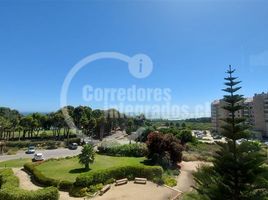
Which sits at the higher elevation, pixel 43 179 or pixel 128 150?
pixel 128 150

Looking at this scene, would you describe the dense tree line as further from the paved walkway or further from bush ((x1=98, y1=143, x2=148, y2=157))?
the paved walkway

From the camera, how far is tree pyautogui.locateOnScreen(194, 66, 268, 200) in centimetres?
895

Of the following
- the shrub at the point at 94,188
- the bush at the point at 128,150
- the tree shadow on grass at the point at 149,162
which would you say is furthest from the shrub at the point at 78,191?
the bush at the point at 128,150

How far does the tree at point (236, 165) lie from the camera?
29.4ft

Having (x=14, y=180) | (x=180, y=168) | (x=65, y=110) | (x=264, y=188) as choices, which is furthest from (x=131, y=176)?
(x=65, y=110)

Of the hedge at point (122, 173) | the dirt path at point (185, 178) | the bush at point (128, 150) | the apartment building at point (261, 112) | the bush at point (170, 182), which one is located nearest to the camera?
the hedge at point (122, 173)

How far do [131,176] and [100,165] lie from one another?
169 inches

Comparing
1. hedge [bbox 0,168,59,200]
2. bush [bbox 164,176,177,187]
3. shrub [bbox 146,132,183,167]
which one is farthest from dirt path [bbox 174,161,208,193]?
hedge [bbox 0,168,59,200]

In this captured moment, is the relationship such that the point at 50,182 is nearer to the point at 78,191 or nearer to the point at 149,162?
the point at 78,191

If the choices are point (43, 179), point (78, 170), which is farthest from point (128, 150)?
point (43, 179)

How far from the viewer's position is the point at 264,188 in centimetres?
925

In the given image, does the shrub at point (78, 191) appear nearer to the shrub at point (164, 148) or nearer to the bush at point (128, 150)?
the shrub at point (164, 148)

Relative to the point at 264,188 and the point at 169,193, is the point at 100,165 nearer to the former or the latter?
the point at 169,193

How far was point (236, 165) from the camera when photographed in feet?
29.4
